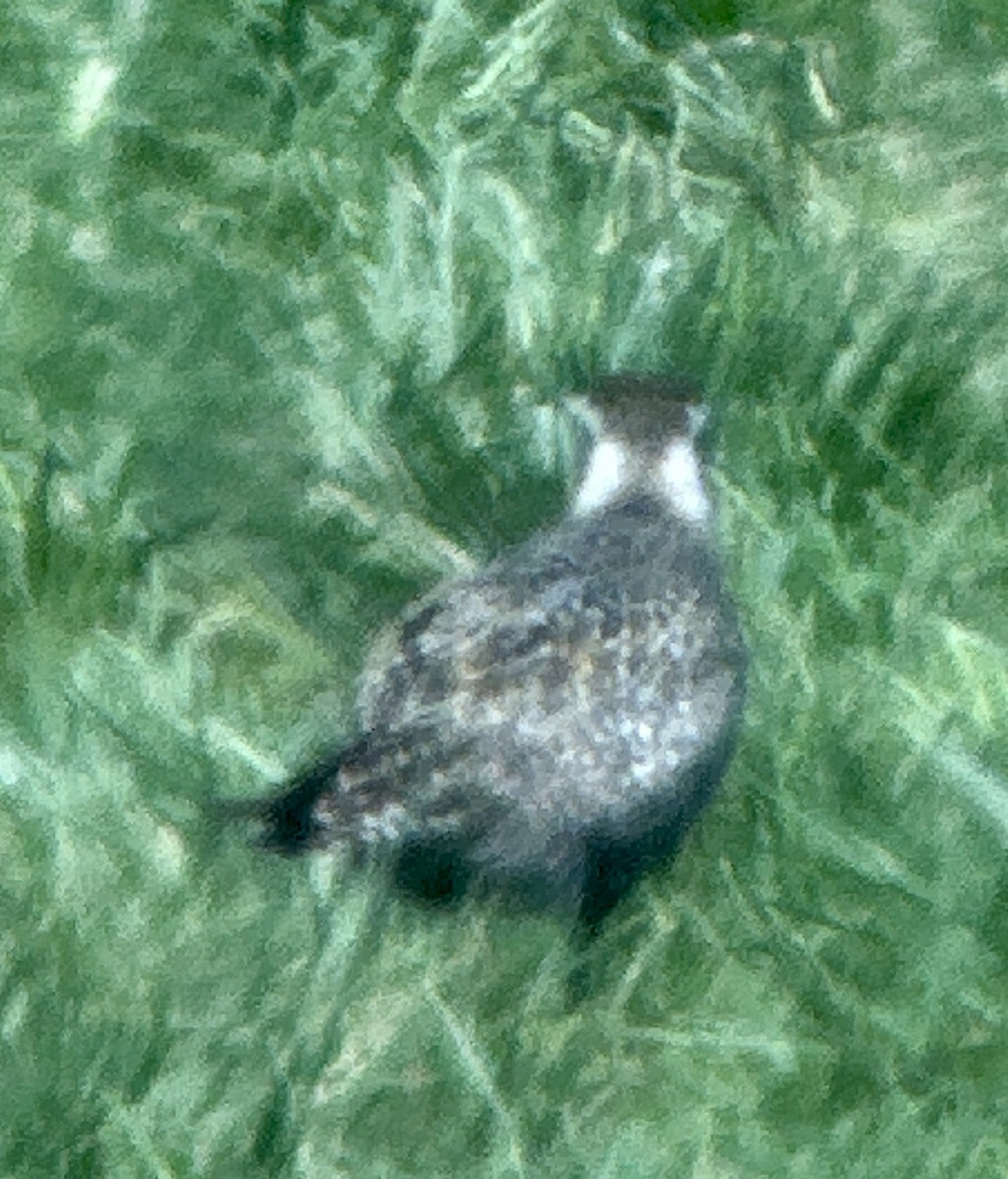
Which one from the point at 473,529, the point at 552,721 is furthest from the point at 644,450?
the point at 552,721

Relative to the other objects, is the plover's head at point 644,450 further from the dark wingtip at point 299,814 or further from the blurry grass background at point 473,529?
the dark wingtip at point 299,814

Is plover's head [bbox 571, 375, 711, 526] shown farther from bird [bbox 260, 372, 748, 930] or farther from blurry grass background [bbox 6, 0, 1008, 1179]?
blurry grass background [bbox 6, 0, 1008, 1179]

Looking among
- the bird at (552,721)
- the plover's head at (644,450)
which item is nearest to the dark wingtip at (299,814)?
the bird at (552,721)

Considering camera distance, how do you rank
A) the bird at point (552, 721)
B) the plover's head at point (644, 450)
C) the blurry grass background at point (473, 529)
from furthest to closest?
1. the plover's head at point (644, 450)
2. the blurry grass background at point (473, 529)
3. the bird at point (552, 721)

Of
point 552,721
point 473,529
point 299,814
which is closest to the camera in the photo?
point 552,721

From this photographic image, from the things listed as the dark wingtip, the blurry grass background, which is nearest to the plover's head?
the blurry grass background

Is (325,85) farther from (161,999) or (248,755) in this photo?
(161,999)

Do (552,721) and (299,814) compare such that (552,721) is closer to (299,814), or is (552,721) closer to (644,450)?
(299,814)
